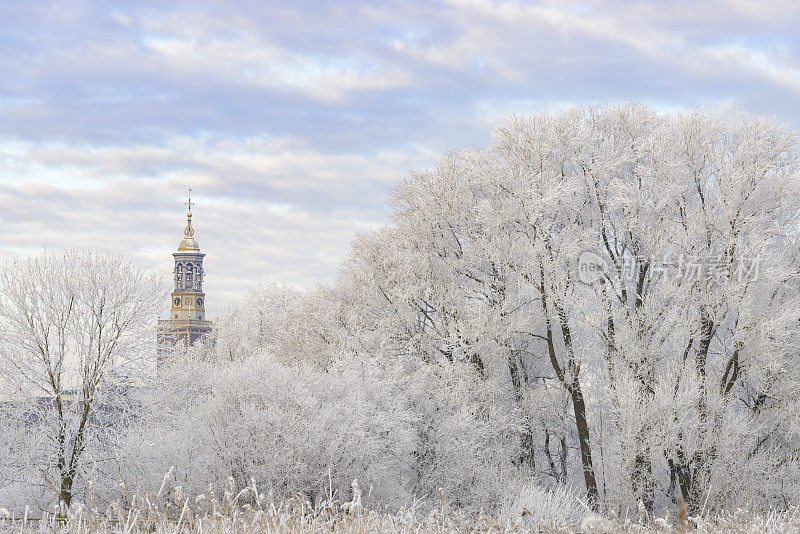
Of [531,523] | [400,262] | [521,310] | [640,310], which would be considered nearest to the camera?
[531,523]

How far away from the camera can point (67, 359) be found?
20.6 meters

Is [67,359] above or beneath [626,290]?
beneath

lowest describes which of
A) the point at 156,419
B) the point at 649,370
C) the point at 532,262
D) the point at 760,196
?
the point at 156,419

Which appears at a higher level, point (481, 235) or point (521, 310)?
point (481, 235)

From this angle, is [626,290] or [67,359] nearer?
[67,359]

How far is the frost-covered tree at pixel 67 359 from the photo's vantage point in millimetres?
19812

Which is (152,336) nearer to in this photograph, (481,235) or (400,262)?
(400,262)

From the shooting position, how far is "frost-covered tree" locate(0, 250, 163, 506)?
65.0ft

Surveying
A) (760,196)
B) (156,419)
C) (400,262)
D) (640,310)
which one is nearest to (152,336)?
(156,419)

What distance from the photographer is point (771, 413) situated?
2219 centimetres

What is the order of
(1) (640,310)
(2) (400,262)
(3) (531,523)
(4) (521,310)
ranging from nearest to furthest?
(3) (531,523), (1) (640,310), (4) (521,310), (2) (400,262)

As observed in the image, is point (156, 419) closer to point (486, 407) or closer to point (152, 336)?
point (152, 336)

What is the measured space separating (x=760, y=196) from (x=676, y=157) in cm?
258

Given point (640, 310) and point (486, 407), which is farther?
point (486, 407)
